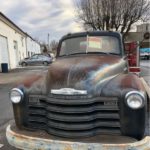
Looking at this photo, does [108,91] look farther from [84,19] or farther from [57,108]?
[84,19]

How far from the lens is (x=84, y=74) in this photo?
4.52 m

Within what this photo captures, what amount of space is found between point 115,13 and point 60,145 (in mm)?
35486

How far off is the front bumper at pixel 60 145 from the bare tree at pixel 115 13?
111 feet

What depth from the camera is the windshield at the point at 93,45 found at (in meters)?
5.90

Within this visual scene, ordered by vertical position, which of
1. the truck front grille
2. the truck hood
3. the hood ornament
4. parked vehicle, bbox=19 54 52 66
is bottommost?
parked vehicle, bbox=19 54 52 66

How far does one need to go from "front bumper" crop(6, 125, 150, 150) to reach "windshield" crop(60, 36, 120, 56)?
217 cm

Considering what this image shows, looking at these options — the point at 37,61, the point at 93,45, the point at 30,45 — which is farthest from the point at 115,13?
the point at 93,45

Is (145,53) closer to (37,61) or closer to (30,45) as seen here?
(37,61)

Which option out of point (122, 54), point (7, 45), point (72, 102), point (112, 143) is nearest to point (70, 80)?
point (72, 102)

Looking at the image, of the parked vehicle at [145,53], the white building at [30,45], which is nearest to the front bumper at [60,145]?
the parked vehicle at [145,53]

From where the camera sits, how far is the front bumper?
12.9 feet

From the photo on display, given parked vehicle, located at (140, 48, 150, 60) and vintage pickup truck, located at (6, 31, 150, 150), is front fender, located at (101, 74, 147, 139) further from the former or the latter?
parked vehicle, located at (140, 48, 150, 60)

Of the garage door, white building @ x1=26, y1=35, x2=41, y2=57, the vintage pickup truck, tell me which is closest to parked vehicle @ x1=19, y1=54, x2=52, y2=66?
the garage door

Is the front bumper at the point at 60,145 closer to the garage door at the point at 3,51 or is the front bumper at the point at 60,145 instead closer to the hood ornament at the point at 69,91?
the hood ornament at the point at 69,91
